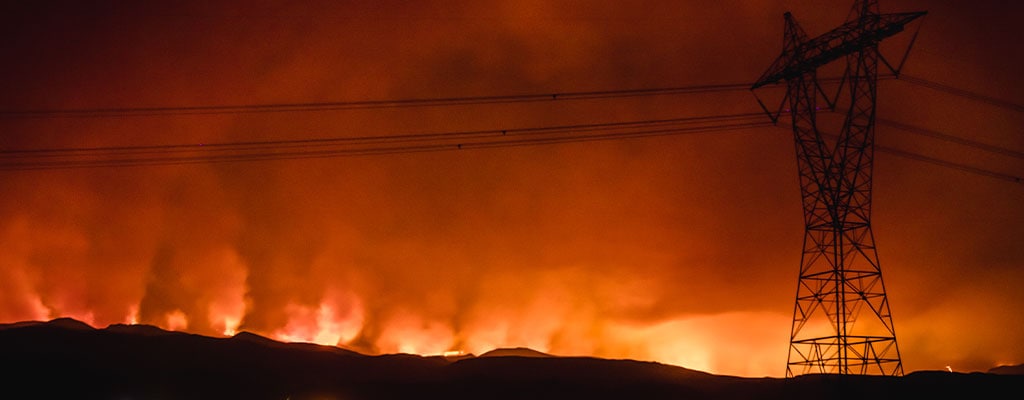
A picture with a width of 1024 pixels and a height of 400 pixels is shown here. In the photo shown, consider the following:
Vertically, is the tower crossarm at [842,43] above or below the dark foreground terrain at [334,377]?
above

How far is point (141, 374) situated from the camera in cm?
3562

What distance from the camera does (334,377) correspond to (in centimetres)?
3853

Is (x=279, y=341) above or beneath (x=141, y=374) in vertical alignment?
above

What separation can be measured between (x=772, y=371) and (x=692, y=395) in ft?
49.5

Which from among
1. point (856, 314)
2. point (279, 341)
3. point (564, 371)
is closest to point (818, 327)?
point (856, 314)

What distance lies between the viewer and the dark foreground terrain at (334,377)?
106ft

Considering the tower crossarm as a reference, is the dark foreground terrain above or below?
below

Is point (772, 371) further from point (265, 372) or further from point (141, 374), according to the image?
point (141, 374)

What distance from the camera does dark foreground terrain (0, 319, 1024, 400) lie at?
3222cm

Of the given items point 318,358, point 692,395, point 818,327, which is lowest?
point 692,395

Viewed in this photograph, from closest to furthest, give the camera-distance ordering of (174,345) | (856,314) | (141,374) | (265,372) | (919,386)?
(919,386) < (141,374) < (265,372) < (174,345) < (856,314)

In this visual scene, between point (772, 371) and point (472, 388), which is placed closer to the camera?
point (472, 388)

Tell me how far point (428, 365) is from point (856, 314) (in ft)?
85.7

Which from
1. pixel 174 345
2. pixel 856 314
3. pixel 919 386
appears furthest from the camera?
pixel 856 314
